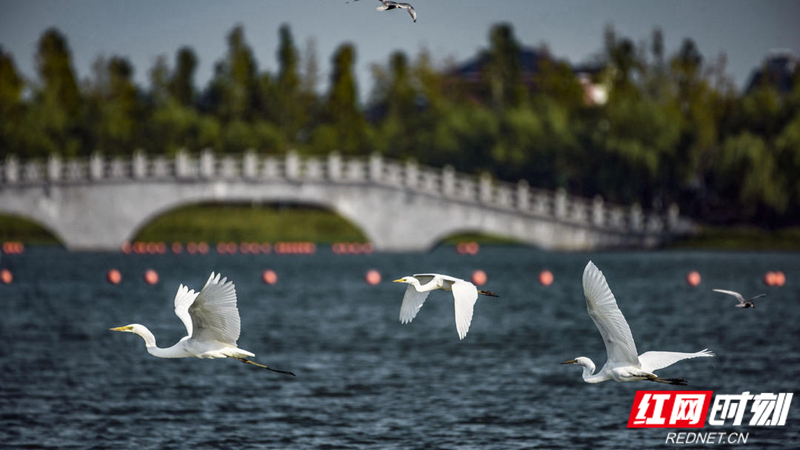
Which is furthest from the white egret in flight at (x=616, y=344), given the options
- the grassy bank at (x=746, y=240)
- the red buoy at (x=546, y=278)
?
the grassy bank at (x=746, y=240)

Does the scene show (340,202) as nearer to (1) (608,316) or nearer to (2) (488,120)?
(2) (488,120)

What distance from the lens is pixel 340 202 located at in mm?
74812

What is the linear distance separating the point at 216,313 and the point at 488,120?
236 feet

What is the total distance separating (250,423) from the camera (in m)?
24.1

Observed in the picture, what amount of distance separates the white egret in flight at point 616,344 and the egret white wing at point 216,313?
4.74 m

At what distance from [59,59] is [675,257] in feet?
145

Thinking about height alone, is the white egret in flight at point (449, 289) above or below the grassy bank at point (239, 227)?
below

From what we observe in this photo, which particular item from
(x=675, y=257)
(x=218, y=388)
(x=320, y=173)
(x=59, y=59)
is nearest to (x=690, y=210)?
(x=675, y=257)

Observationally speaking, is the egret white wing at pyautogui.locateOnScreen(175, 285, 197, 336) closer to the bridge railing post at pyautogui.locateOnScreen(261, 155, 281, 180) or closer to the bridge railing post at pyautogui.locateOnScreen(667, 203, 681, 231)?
the bridge railing post at pyautogui.locateOnScreen(261, 155, 281, 180)

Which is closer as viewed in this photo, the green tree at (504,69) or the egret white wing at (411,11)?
the egret white wing at (411,11)

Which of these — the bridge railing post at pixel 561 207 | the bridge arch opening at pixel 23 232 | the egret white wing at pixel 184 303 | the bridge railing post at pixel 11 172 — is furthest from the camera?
the bridge arch opening at pixel 23 232

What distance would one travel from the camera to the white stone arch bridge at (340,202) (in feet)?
243

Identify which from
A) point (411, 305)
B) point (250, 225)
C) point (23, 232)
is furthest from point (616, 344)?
point (23, 232)

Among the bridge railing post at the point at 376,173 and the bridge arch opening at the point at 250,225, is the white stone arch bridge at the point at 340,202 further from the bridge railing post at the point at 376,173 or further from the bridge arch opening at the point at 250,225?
the bridge arch opening at the point at 250,225
